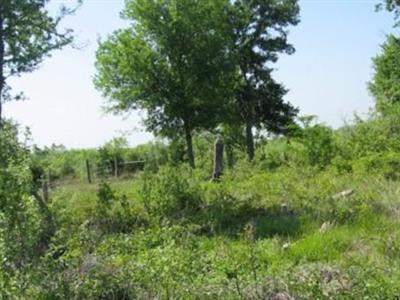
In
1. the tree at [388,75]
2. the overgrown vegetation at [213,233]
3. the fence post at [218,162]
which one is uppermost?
the tree at [388,75]

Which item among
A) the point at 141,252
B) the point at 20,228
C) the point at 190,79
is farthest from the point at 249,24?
the point at 20,228

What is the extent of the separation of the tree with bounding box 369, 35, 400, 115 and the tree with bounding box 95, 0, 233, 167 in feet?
29.6

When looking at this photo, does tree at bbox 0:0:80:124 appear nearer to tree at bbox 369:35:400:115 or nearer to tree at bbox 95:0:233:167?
tree at bbox 95:0:233:167

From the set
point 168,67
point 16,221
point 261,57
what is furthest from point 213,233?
point 261,57

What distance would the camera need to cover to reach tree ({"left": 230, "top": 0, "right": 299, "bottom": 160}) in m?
33.7

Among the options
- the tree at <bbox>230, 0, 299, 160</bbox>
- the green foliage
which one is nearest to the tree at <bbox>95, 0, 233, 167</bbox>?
the tree at <bbox>230, 0, 299, 160</bbox>

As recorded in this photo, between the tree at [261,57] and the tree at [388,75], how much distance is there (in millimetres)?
5309

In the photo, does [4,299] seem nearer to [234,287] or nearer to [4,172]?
[4,172]

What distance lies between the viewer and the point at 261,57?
33.9 metres

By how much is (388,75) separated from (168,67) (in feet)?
53.7

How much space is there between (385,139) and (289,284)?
41.9ft

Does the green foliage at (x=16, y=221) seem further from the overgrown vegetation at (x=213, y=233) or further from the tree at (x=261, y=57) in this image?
the tree at (x=261, y=57)

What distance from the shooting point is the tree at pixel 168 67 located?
86.0ft

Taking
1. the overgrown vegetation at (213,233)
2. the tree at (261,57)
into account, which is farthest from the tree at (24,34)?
the tree at (261,57)
